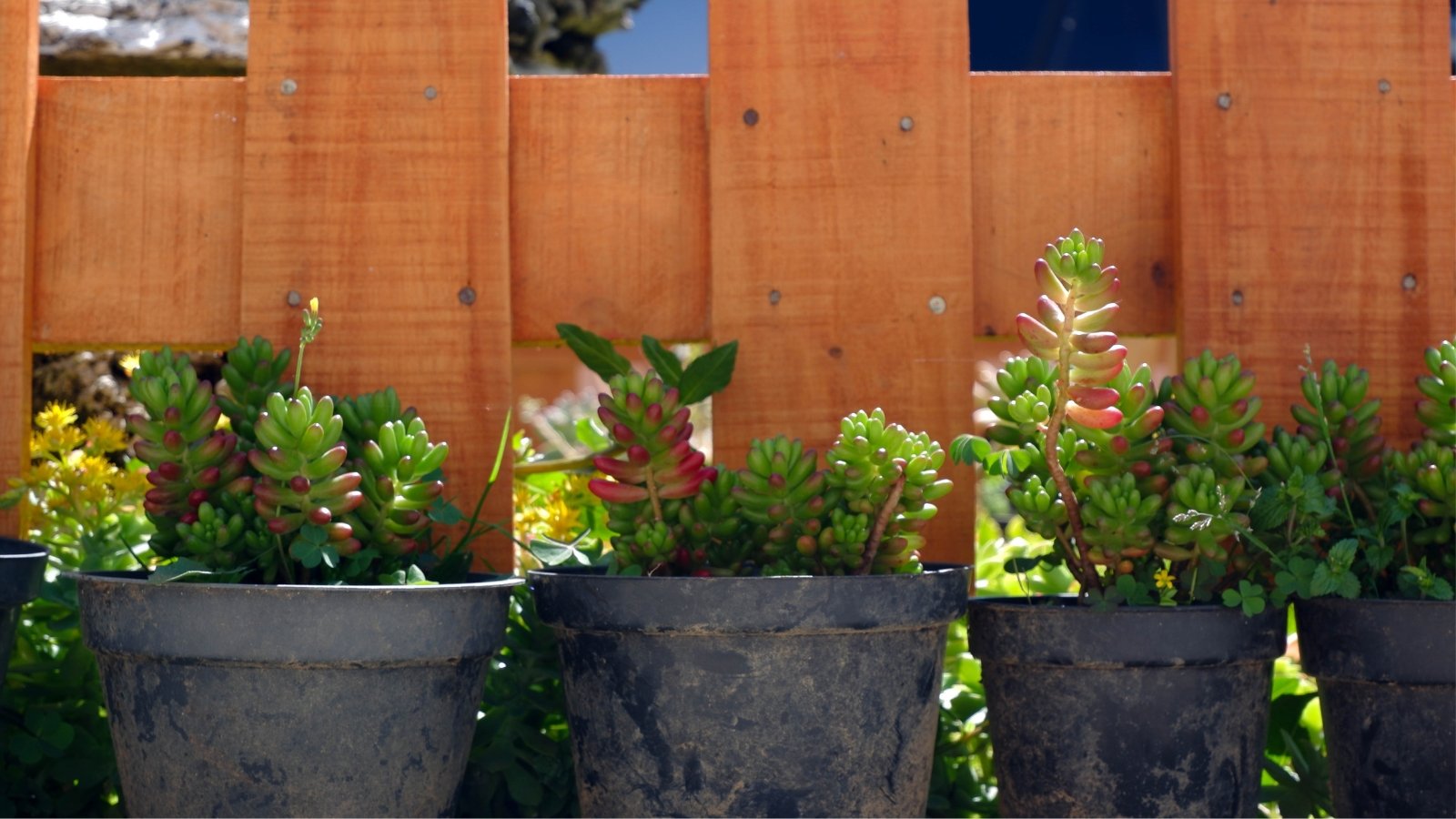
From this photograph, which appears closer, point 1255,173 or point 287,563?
point 287,563

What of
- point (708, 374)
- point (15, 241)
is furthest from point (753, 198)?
point (15, 241)

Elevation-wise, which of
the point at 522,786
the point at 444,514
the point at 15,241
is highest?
the point at 15,241

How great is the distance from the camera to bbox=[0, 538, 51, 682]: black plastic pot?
5.10 ft

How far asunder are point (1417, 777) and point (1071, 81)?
1081 millimetres

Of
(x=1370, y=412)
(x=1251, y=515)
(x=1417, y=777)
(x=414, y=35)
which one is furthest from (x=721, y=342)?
(x=1417, y=777)

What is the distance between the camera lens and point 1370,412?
177 cm

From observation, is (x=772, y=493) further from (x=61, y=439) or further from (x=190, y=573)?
(x=61, y=439)

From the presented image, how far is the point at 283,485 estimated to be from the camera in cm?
154

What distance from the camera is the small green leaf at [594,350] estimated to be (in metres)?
1.89

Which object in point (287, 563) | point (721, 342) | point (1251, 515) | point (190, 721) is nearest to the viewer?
point (190, 721)

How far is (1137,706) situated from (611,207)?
1023 millimetres

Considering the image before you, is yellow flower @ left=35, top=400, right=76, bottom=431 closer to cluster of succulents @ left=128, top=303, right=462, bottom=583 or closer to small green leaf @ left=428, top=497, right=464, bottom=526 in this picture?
cluster of succulents @ left=128, top=303, right=462, bottom=583

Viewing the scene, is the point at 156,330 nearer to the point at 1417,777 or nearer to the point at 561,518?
the point at 561,518

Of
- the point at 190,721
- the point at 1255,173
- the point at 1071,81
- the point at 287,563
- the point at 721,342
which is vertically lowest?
the point at 190,721
